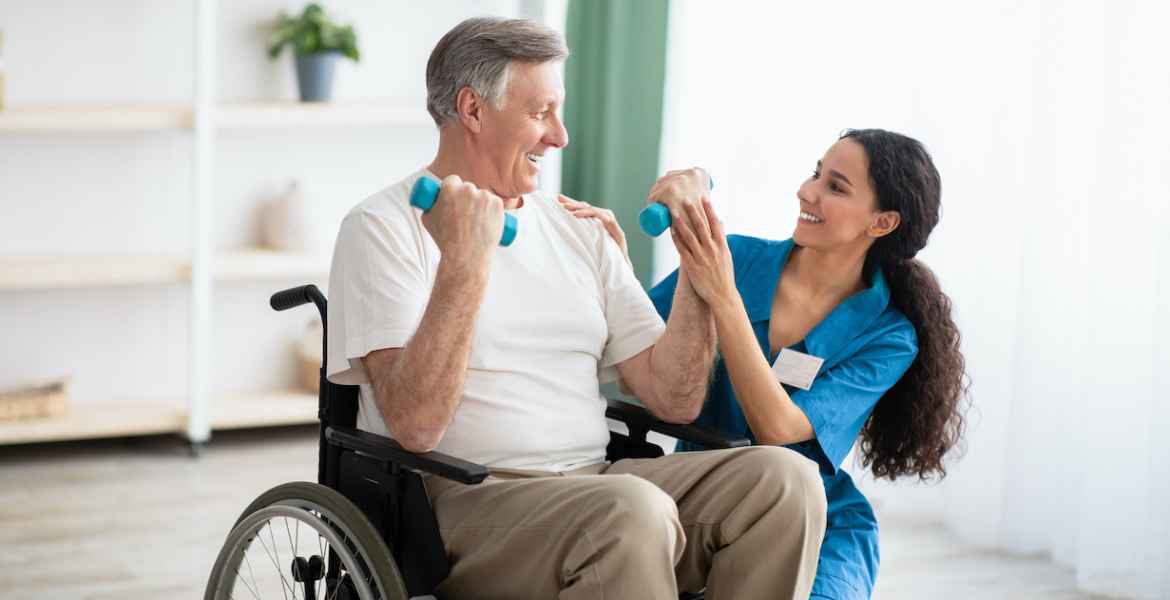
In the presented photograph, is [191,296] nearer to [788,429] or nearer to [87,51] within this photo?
[87,51]

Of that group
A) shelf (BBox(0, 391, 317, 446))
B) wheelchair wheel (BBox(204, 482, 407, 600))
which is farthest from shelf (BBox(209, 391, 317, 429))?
wheelchair wheel (BBox(204, 482, 407, 600))

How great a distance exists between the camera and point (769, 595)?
182 centimetres

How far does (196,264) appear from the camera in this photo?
12.8 ft

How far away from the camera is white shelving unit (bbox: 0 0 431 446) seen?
377 centimetres

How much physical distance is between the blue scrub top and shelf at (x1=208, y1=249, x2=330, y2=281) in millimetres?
1988

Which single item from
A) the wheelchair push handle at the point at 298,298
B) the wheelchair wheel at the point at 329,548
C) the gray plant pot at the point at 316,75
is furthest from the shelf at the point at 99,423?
the wheelchair push handle at the point at 298,298

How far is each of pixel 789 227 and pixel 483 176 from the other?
64.6 inches

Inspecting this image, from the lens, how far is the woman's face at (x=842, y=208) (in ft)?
7.32

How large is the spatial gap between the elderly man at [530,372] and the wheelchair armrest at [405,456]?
0.03m

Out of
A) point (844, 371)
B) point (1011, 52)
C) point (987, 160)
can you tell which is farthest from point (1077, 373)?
point (844, 371)

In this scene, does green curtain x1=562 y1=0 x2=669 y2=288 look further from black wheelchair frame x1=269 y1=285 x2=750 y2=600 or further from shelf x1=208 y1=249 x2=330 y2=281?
black wheelchair frame x1=269 y1=285 x2=750 y2=600

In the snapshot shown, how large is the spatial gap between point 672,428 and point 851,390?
28 cm

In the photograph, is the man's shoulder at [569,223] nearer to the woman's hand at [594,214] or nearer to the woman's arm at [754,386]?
the woman's hand at [594,214]

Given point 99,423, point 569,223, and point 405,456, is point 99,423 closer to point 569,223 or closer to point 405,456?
point 569,223
